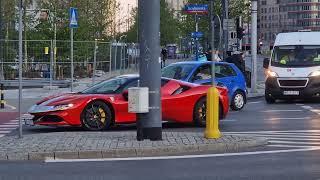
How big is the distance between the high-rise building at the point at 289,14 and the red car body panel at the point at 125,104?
3672 inches

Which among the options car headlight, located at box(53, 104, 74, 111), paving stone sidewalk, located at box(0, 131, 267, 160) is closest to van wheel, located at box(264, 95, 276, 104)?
car headlight, located at box(53, 104, 74, 111)

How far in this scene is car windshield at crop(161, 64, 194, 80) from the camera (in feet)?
67.1

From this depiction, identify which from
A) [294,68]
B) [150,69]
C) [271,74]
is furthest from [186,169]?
[271,74]

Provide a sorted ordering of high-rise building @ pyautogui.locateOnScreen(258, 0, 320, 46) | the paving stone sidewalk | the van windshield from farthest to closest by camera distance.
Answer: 1. high-rise building @ pyautogui.locateOnScreen(258, 0, 320, 46)
2. the van windshield
3. the paving stone sidewalk

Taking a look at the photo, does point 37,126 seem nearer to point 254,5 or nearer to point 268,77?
point 268,77

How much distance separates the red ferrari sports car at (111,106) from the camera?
1537 centimetres

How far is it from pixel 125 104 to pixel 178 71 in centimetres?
530

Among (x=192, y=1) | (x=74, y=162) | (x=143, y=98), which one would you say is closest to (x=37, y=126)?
(x=143, y=98)

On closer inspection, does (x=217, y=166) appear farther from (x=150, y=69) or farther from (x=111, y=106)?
(x=111, y=106)

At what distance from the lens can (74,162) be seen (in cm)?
1107

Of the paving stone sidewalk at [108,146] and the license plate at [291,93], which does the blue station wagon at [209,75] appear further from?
the paving stone sidewalk at [108,146]

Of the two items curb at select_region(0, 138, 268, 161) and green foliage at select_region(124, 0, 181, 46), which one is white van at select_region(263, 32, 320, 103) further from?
green foliage at select_region(124, 0, 181, 46)

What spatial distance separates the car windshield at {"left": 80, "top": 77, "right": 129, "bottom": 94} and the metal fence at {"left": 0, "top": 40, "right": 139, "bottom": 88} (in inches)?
546

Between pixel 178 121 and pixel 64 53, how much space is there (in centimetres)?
1661
